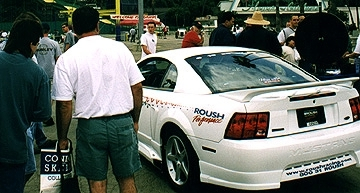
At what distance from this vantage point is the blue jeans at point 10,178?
2.86 m

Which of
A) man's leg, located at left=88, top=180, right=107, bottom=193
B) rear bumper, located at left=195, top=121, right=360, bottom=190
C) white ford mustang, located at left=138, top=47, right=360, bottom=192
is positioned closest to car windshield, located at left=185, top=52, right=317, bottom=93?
white ford mustang, located at left=138, top=47, right=360, bottom=192

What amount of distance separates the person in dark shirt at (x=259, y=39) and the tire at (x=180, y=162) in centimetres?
346

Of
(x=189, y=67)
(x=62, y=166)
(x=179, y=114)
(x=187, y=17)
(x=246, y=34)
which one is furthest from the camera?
(x=187, y=17)

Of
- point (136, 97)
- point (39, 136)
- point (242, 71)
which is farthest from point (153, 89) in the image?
point (39, 136)

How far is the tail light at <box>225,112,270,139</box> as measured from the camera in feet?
12.7

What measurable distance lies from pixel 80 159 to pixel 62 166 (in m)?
0.14

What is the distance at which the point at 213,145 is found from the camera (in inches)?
157

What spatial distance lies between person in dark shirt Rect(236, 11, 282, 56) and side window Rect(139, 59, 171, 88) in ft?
8.20

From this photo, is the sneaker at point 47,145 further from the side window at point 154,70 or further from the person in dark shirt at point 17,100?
the person in dark shirt at point 17,100

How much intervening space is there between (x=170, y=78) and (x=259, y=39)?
3.01 meters

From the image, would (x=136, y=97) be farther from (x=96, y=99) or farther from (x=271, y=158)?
(x=271, y=158)

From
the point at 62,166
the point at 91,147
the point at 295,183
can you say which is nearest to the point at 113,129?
the point at 91,147

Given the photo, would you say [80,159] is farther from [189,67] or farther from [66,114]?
[189,67]

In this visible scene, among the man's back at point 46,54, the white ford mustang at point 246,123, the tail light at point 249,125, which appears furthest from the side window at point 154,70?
the man's back at point 46,54
